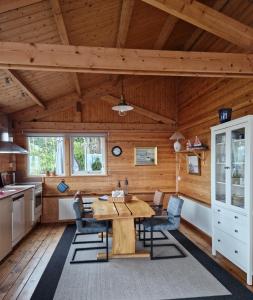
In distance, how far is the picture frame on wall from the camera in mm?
5114

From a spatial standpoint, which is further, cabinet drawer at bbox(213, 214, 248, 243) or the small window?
the small window

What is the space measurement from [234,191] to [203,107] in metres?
2.10

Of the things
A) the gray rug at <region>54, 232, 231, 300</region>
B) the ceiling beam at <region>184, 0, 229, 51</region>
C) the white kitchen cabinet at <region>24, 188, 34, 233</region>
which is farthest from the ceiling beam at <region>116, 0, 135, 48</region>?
the gray rug at <region>54, 232, 231, 300</region>

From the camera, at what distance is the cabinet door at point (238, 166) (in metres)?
3.24

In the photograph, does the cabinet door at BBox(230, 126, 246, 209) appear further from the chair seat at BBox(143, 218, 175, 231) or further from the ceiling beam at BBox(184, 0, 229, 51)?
the ceiling beam at BBox(184, 0, 229, 51)

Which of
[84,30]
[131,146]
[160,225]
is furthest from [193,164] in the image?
[84,30]

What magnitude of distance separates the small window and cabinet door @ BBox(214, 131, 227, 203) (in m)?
2.99

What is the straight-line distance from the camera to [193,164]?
17.5 ft

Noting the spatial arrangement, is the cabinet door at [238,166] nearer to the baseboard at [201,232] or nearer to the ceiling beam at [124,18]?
the baseboard at [201,232]

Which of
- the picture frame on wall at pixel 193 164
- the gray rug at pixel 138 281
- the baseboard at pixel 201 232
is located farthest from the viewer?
the picture frame on wall at pixel 193 164

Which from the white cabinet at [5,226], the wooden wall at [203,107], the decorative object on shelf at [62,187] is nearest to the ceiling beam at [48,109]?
the decorative object on shelf at [62,187]

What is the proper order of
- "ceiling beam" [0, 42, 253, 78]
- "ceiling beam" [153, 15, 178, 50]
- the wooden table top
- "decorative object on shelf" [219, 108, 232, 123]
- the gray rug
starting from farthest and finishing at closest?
"ceiling beam" [153, 15, 178, 50] < "decorative object on shelf" [219, 108, 232, 123] < the wooden table top < the gray rug < "ceiling beam" [0, 42, 253, 78]

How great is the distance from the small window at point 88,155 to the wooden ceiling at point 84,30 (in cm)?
118

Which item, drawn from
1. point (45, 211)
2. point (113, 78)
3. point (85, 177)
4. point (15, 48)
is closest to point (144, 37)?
point (113, 78)
